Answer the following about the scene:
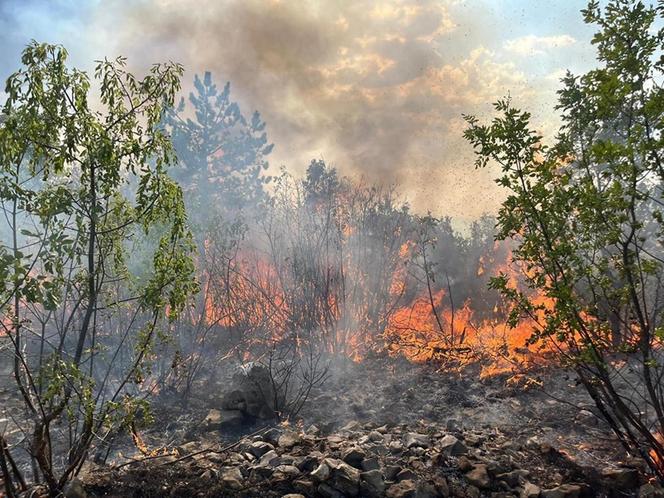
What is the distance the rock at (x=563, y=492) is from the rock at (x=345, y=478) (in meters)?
1.93

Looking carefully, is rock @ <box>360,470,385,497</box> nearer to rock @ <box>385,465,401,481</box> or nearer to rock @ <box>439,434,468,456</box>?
rock @ <box>385,465,401,481</box>

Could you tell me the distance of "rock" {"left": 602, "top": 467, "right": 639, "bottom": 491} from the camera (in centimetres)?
470

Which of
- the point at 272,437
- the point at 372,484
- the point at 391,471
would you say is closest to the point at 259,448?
the point at 272,437

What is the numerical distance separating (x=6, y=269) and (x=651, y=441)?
6.05m

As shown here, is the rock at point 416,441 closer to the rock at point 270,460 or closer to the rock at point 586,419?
the rock at point 270,460

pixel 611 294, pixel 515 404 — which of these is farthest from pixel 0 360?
pixel 611 294

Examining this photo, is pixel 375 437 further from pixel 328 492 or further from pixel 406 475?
pixel 328 492

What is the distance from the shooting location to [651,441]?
4.37 meters

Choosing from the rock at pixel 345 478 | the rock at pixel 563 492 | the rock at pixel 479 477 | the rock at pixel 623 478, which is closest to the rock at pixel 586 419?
the rock at pixel 623 478

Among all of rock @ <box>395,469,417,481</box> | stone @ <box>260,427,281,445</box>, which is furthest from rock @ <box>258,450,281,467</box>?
Answer: rock @ <box>395,469,417,481</box>

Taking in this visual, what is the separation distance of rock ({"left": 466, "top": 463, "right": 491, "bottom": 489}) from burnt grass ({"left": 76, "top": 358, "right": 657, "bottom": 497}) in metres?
0.04

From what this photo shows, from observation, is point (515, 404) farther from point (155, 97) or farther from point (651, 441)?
point (155, 97)

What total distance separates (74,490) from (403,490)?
3221 mm

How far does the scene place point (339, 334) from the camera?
433 inches
